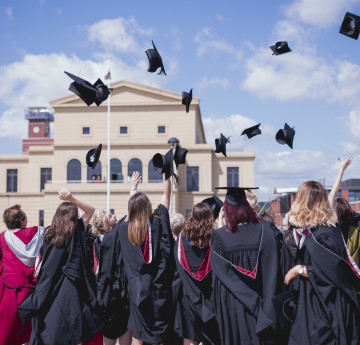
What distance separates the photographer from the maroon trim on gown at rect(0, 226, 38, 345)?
5.55 m

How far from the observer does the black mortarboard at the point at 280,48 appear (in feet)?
25.6

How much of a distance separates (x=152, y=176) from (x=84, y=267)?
126 feet

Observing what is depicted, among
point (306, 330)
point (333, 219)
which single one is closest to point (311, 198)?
point (333, 219)

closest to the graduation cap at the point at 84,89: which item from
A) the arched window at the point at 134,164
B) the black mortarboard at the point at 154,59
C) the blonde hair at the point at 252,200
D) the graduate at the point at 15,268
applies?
the black mortarboard at the point at 154,59

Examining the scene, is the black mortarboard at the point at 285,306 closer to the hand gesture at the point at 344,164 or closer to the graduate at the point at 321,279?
the graduate at the point at 321,279

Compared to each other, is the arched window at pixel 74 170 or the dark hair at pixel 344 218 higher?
the arched window at pixel 74 170

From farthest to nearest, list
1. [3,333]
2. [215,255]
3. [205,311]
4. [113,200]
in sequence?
1. [113,200]
2. [3,333]
3. [205,311]
4. [215,255]

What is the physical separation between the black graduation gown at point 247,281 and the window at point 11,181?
151ft

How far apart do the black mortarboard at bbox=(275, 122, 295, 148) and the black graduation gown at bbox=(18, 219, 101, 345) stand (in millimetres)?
3982

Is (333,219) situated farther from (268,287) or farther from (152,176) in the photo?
(152,176)

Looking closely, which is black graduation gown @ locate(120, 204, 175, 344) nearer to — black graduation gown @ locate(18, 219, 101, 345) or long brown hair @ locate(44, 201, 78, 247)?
black graduation gown @ locate(18, 219, 101, 345)

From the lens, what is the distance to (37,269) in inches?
199

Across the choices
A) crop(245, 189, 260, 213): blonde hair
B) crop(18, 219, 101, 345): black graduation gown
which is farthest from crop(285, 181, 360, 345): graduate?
crop(18, 219, 101, 345): black graduation gown

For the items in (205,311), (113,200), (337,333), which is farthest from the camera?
(113,200)
